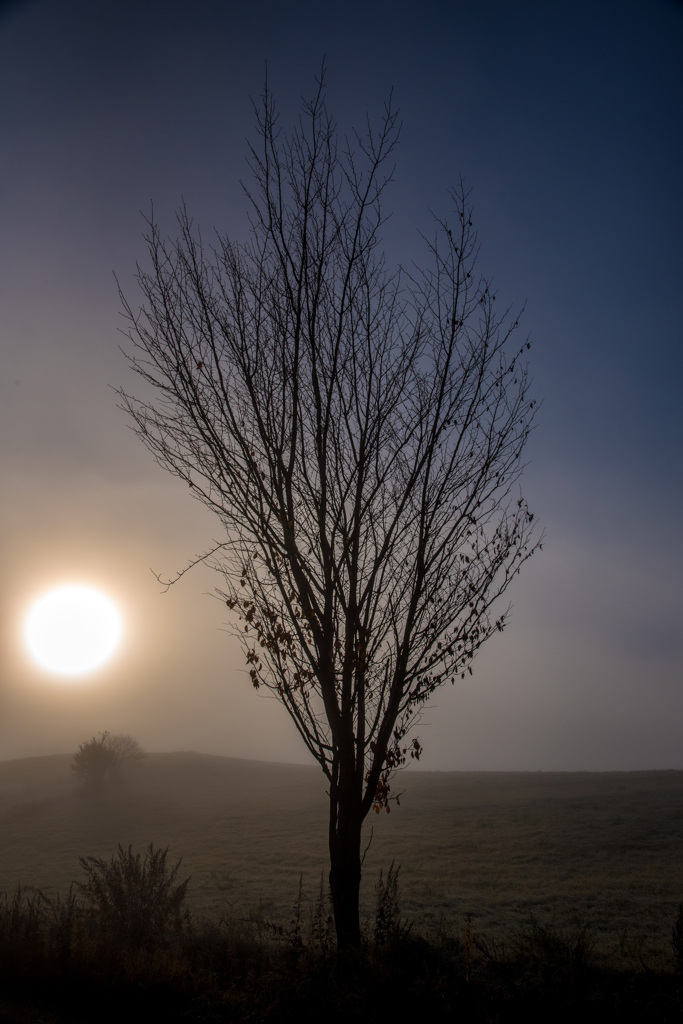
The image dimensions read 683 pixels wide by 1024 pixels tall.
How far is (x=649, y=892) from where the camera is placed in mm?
13688

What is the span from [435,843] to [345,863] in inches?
720

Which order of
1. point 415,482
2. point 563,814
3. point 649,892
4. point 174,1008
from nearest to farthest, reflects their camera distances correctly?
1. point 174,1008
2. point 415,482
3. point 649,892
4. point 563,814

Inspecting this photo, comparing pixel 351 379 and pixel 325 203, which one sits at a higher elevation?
pixel 325 203

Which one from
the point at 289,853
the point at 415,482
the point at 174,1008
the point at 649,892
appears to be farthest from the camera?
the point at 289,853

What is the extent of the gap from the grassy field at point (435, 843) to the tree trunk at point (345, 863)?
1476 mm

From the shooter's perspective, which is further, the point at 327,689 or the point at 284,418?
the point at 284,418

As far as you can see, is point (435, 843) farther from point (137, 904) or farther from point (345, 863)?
point (345, 863)

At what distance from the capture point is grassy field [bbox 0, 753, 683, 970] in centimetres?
1190

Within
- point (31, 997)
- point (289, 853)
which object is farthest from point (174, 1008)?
point (289, 853)

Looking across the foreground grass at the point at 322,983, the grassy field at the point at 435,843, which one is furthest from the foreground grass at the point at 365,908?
the grassy field at the point at 435,843

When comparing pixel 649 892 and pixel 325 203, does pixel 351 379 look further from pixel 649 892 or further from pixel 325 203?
pixel 649 892

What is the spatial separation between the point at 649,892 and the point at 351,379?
14.7 metres

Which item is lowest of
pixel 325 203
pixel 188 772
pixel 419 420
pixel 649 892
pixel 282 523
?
pixel 188 772

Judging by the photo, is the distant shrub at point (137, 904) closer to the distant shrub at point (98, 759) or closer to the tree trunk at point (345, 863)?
the tree trunk at point (345, 863)
